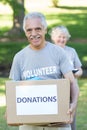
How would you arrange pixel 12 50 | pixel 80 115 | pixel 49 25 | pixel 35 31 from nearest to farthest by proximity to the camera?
pixel 35 31 → pixel 80 115 → pixel 12 50 → pixel 49 25

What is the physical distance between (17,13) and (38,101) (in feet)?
65.7

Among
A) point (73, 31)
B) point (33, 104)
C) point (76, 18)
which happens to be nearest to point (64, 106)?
point (33, 104)

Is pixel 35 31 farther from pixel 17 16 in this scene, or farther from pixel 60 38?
pixel 17 16

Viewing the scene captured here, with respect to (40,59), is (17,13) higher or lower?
lower

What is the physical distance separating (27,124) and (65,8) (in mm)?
33185

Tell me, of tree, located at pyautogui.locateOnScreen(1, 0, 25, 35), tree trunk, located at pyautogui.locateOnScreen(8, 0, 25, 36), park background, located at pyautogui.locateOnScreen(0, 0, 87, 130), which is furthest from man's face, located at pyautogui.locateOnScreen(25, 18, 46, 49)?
tree trunk, located at pyautogui.locateOnScreen(8, 0, 25, 36)

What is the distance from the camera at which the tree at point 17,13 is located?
72.7ft

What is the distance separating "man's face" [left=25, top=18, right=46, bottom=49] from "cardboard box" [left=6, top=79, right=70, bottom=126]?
31 cm

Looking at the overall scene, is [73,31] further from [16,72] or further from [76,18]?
[16,72]

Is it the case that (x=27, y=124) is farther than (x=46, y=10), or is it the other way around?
(x=46, y=10)

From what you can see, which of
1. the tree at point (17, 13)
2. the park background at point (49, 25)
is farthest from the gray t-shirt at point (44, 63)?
the tree at point (17, 13)

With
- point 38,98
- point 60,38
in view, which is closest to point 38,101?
point 38,98

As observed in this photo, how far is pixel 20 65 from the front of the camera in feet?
13.6

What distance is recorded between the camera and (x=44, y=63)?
406cm
